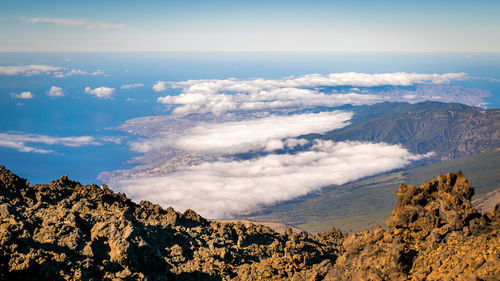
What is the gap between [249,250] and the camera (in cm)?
3145

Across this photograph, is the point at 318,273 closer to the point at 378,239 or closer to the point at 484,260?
the point at 378,239

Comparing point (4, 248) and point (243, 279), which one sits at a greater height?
point (4, 248)

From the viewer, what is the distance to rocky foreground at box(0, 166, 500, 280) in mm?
16188

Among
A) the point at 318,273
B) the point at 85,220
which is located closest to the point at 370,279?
the point at 318,273

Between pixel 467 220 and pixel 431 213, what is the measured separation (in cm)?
220

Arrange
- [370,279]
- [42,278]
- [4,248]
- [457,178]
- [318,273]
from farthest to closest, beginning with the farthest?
[457,178]
[318,273]
[370,279]
[4,248]
[42,278]

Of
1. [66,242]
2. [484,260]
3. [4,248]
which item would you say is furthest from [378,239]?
[4,248]

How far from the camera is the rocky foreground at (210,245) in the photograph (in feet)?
53.1

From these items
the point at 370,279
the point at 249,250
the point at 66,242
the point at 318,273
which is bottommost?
the point at 249,250

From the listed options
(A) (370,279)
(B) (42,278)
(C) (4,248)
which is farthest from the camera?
(A) (370,279)

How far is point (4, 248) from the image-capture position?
15.6m

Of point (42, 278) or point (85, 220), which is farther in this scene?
point (85, 220)

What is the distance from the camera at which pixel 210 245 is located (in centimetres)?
2931

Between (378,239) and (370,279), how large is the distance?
241 inches
